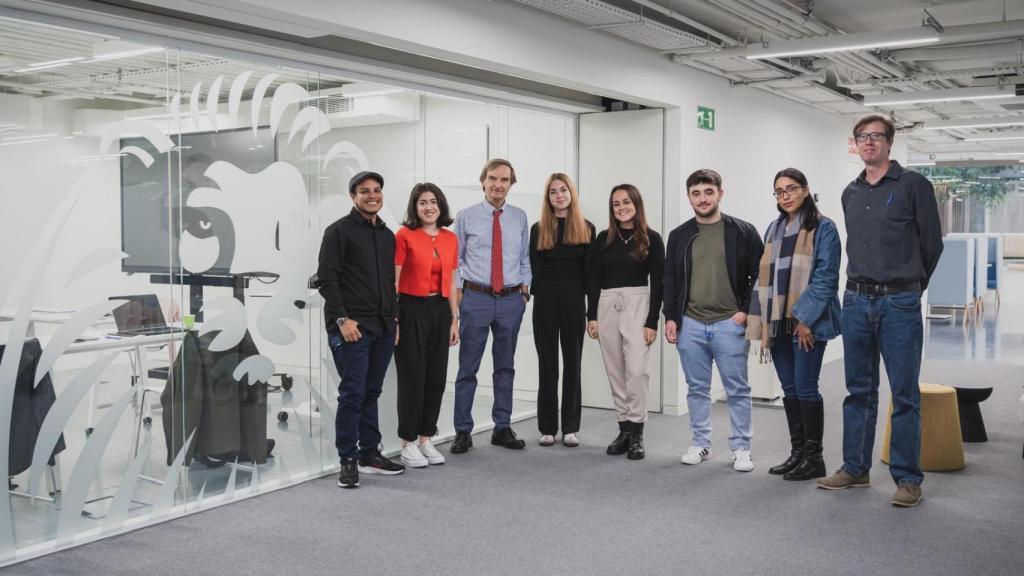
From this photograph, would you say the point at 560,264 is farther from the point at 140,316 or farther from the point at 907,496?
the point at 140,316

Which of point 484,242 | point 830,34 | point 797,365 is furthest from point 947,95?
point 484,242

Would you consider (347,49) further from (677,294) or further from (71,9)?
(677,294)

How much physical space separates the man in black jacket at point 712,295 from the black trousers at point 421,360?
1202mm

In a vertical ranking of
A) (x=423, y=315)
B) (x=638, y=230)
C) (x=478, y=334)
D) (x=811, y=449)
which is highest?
(x=638, y=230)

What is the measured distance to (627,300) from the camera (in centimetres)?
509

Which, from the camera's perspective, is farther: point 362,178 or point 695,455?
point 695,455

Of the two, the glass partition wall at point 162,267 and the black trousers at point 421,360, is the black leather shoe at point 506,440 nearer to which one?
the black trousers at point 421,360

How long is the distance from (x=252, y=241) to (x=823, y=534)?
9.10 feet

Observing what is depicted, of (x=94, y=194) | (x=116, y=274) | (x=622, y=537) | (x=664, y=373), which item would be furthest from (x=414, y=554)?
(x=664, y=373)

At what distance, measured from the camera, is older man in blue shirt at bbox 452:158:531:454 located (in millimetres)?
5195

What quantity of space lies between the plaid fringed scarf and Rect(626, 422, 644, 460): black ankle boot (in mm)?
886

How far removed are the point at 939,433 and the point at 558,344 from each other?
6.79ft

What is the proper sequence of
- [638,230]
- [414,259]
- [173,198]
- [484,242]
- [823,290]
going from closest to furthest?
[173,198], [823,290], [414,259], [638,230], [484,242]

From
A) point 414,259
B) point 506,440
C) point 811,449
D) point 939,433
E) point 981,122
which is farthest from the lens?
point 981,122
